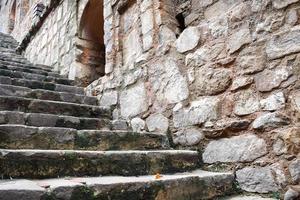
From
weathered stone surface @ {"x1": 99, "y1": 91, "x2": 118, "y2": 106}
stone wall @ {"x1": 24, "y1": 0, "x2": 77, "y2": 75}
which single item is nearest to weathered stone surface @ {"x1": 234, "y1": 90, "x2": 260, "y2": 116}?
weathered stone surface @ {"x1": 99, "y1": 91, "x2": 118, "y2": 106}

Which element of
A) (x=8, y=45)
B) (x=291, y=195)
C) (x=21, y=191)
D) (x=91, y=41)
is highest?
(x=8, y=45)

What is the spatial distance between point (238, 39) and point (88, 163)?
1201 mm

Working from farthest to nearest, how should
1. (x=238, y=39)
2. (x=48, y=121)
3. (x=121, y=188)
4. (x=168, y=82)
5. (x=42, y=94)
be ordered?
(x=42, y=94)
(x=168, y=82)
(x=48, y=121)
(x=238, y=39)
(x=121, y=188)

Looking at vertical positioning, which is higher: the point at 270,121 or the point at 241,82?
the point at 241,82

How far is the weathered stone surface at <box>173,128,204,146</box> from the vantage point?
218 cm

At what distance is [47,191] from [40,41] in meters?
5.62

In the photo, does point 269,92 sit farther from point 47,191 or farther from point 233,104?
point 47,191

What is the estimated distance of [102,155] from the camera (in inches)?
68.5

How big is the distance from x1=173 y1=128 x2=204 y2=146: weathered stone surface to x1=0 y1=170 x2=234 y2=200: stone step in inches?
15.0

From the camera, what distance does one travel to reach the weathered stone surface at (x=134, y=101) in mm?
2752

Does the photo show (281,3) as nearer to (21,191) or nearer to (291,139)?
(291,139)

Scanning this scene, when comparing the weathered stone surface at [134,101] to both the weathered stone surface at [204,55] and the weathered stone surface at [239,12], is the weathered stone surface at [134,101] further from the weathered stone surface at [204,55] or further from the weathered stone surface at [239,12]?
the weathered stone surface at [239,12]

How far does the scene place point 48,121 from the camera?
2.33 metres

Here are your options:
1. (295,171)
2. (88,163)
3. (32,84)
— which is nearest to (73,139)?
(88,163)
